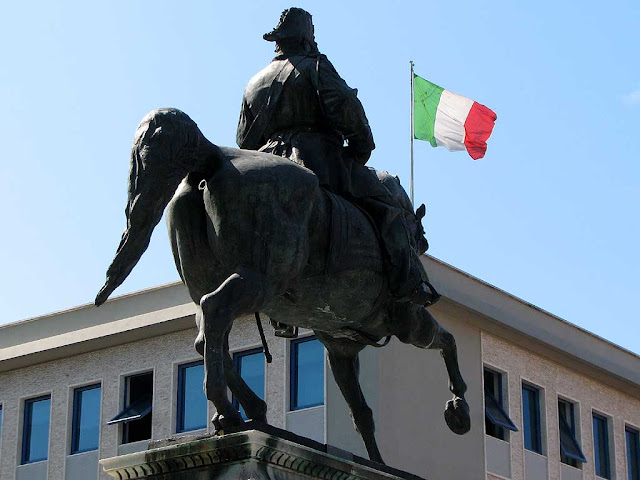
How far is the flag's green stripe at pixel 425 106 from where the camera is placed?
35.2 metres

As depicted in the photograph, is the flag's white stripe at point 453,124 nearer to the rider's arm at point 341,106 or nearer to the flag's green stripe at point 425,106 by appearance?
the flag's green stripe at point 425,106

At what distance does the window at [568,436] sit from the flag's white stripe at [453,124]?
9.26 meters

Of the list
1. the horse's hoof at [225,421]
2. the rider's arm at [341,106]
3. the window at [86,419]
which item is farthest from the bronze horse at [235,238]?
the window at [86,419]

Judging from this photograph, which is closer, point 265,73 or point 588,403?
point 265,73

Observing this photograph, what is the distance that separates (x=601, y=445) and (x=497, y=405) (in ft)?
17.4

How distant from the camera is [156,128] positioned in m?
10.9

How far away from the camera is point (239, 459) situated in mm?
10383

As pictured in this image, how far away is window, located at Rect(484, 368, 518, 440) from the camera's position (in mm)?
37938

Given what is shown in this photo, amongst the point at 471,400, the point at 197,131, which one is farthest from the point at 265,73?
the point at 471,400

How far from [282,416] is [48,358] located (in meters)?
8.00

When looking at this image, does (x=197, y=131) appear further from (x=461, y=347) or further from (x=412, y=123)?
(x=461, y=347)

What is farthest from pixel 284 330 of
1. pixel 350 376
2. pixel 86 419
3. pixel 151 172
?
pixel 86 419

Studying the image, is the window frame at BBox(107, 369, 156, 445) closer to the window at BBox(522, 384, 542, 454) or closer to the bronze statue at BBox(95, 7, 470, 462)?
the window at BBox(522, 384, 542, 454)

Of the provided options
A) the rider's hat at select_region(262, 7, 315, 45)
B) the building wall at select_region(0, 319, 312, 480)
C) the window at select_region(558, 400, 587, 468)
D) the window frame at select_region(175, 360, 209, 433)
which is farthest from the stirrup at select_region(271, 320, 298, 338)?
the window at select_region(558, 400, 587, 468)
